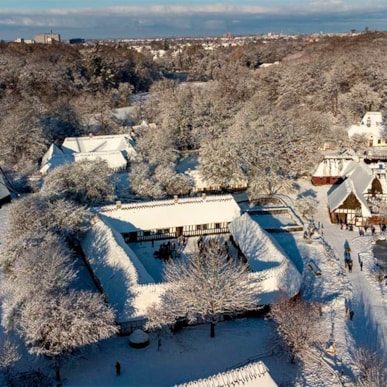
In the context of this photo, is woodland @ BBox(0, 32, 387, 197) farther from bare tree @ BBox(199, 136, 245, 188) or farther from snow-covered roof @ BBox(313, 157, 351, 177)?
snow-covered roof @ BBox(313, 157, 351, 177)

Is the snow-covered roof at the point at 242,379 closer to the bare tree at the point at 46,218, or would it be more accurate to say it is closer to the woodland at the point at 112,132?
the woodland at the point at 112,132

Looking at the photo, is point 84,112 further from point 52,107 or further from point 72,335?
point 72,335

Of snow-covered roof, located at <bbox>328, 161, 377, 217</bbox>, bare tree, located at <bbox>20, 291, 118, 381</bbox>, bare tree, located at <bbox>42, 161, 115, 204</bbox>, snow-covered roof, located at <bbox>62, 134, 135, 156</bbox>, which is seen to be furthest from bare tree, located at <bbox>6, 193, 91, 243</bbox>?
snow-covered roof, located at <bbox>62, 134, 135, 156</bbox>

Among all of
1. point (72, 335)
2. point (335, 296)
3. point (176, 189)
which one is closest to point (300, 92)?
point (176, 189)

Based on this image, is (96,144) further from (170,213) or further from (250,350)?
(250,350)

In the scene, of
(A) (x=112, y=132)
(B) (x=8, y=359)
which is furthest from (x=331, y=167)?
(B) (x=8, y=359)
